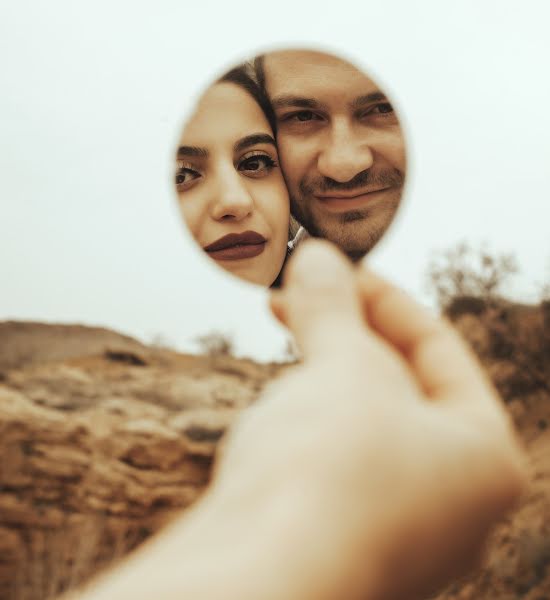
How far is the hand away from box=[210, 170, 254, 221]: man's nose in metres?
0.71

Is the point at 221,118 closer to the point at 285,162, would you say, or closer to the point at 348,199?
the point at 285,162

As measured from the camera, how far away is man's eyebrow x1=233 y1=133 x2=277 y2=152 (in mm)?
1289

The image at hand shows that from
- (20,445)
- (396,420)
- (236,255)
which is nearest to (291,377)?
(396,420)

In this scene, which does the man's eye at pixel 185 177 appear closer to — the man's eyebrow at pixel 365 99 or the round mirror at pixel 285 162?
the round mirror at pixel 285 162

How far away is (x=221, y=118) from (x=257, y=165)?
0.41ft

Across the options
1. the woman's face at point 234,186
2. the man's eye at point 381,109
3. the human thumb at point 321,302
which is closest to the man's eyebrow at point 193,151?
the woman's face at point 234,186

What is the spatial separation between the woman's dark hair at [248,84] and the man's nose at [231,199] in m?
0.14

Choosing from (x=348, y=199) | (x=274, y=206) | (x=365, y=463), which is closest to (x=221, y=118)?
(x=274, y=206)

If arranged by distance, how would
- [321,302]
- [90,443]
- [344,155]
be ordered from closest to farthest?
[321,302] < [344,155] < [90,443]

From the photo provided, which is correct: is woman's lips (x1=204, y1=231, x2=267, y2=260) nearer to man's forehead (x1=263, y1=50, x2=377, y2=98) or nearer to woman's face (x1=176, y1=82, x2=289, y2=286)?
woman's face (x1=176, y1=82, x2=289, y2=286)

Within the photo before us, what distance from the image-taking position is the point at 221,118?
1297 mm

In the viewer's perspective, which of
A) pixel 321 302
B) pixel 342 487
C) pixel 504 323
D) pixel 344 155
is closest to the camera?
pixel 342 487

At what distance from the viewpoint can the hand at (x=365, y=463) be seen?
1.37ft

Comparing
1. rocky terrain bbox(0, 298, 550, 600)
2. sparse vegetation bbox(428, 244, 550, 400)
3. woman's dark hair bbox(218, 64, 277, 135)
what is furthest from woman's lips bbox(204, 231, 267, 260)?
sparse vegetation bbox(428, 244, 550, 400)
